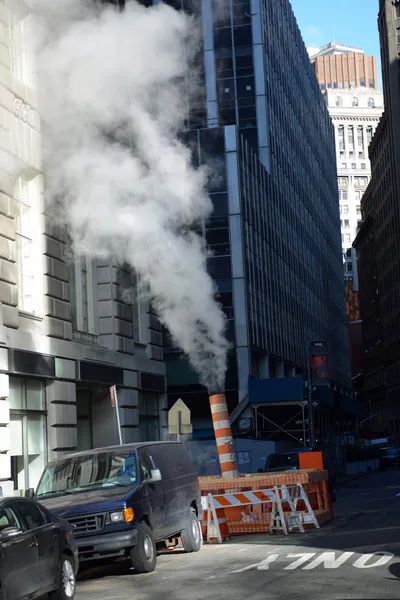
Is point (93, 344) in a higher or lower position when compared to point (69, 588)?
higher

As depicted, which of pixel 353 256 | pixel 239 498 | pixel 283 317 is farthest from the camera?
pixel 353 256

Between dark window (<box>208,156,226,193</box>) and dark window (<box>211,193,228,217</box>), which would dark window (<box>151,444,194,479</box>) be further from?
dark window (<box>211,193,228,217</box>)

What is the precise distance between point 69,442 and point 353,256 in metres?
166

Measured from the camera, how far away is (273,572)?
42.9 feet

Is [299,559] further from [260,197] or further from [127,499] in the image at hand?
[260,197]

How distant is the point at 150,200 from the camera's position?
73.6 ft

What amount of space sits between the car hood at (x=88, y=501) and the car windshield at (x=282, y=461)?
55.4ft

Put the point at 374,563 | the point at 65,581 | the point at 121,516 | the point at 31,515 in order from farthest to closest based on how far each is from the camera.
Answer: the point at 121,516 → the point at 374,563 → the point at 65,581 → the point at 31,515

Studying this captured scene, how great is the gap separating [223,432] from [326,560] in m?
6.45

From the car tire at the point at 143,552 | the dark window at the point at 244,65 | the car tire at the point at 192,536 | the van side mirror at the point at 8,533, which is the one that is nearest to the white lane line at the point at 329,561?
the car tire at the point at 143,552

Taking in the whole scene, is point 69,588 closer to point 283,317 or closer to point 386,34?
point 283,317

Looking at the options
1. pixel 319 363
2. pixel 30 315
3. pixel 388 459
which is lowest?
pixel 388 459

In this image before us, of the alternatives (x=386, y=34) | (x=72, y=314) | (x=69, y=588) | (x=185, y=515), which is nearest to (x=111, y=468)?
(x=185, y=515)

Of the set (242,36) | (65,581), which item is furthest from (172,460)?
(242,36)
